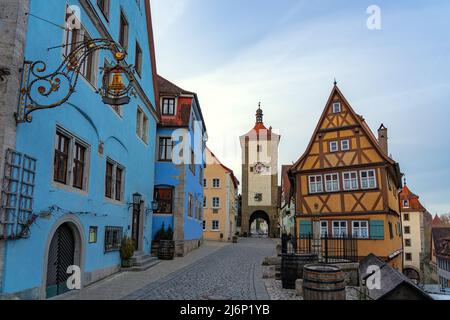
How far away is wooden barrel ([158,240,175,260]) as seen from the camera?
747 inches

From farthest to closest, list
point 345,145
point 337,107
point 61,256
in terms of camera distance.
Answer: point 337,107, point 345,145, point 61,256

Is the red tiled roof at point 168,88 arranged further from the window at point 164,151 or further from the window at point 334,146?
the window at point 334,146

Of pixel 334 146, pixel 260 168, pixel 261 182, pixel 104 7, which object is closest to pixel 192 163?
pixel 334 146

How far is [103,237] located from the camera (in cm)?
1240

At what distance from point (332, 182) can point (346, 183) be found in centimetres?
87

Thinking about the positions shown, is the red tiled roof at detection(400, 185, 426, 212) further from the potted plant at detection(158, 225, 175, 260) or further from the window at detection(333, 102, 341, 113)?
the potted plant at detection(158, 225, 175, 260)

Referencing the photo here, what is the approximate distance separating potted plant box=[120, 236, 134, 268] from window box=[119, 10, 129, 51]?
7546 mm

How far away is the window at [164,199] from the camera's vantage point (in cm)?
2166

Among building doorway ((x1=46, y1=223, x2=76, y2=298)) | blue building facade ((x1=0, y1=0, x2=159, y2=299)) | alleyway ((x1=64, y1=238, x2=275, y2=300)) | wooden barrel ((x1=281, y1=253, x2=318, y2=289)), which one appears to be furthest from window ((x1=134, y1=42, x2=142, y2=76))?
wooden barrel ((x1=281, y1=253, x2=318, y2=289))

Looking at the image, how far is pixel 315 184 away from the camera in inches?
948

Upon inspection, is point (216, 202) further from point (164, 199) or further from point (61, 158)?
point (61, 158)
